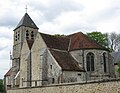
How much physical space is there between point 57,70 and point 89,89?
1222 centimetres

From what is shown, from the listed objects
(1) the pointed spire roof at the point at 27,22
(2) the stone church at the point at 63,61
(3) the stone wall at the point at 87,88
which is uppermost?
(1) the pointed spire roof at the point at 27,22

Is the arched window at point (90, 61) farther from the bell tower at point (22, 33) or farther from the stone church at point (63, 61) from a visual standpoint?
the bell tower at point (22, 33)

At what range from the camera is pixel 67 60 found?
31.9 meters

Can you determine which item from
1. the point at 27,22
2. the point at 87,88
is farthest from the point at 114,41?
the point at 87,88

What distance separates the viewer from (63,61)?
102 ft

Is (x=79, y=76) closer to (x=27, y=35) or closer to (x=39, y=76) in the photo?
(x=39, y=76)

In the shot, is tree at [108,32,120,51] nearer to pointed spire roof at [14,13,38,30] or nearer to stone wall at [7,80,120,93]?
pointed spire roof at [14,13,38,30]

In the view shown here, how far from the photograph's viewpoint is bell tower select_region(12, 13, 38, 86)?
42.6 metres

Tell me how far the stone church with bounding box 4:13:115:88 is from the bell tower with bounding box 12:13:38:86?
16.2 feet

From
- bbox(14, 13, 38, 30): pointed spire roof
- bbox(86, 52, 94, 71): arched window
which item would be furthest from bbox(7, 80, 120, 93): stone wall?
bbox(14, 13, 38, 30): pointed spire roof

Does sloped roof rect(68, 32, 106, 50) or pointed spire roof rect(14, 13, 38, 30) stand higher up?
pointed spire roof rect(14, 13, 38, 30)

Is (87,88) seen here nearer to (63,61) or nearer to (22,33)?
(63,61)

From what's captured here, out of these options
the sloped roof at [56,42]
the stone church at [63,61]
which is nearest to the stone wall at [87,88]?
the stone church at [63,61]

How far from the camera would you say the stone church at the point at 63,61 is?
30.6 m
